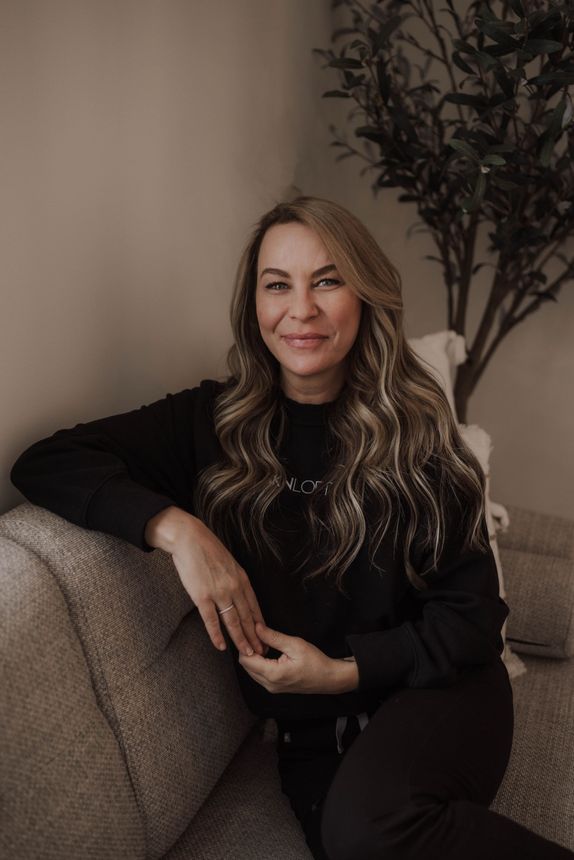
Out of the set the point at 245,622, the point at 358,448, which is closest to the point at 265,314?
the point at 358,448

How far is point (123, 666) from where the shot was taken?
1189 millimetres

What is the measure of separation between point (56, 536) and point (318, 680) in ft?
1.46

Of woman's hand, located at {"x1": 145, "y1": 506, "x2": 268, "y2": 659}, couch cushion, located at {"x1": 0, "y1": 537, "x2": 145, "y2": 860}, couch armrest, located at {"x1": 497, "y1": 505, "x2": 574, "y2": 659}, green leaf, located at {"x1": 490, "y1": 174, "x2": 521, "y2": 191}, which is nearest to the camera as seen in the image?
couch cushion, located at {"x1": 0, "y1": 537, "x2": 145, "y2": 860}

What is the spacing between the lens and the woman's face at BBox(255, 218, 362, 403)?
134 centimetres

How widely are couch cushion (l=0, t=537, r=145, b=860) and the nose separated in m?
0.55

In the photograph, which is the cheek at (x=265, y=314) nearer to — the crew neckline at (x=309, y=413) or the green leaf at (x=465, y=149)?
the crew neckline at (x=309, y=413)

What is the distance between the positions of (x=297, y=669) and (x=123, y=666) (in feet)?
0.84

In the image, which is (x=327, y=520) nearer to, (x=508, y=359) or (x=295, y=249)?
(x=295, y=249)

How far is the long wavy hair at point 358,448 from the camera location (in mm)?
1333

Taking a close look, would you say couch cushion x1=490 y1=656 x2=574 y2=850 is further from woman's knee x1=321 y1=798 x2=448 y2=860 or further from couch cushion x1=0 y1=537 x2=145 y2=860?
couch cushion x1=0 y1=537 x2=145 y2=860

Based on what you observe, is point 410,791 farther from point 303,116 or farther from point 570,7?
point 303,116

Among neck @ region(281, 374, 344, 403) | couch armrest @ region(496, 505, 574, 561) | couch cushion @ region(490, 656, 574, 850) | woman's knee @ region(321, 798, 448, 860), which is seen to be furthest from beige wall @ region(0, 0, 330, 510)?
couch cushion @ region(490, 656, 574, 850)

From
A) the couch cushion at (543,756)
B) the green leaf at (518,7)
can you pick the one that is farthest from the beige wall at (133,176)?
the couch cushion at (543,756)

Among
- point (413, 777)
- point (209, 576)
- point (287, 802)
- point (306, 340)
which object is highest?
point (306, 340)
